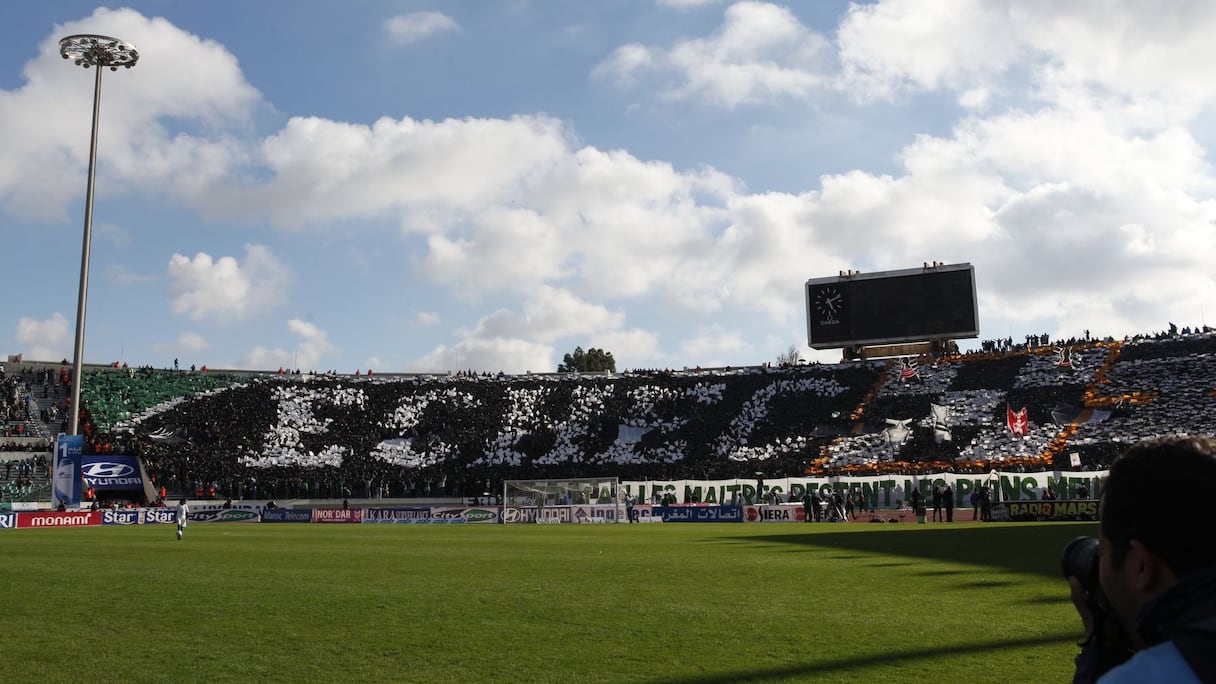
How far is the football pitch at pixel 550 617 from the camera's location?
9977 mm

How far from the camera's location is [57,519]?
163 feet

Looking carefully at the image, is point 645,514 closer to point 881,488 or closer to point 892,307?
point 881,488

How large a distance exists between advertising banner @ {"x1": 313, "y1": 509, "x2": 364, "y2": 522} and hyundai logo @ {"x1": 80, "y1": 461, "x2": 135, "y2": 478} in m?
12.5

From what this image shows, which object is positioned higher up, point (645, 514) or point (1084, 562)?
point (1084, 562)

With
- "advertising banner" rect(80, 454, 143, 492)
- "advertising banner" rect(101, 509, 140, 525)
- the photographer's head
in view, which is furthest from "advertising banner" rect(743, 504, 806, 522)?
the photographer's head

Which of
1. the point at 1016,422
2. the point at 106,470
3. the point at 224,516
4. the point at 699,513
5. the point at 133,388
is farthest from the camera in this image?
the point at 133,388

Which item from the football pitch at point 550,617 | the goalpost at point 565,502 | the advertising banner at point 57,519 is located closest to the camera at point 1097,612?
the football pitch at point 550,617

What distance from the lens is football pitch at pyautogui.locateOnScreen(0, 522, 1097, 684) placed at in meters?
9.98

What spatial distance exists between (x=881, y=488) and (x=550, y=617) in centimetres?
3961

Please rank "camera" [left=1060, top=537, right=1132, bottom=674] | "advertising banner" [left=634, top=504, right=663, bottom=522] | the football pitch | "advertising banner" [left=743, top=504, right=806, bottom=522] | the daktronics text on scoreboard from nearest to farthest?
"camera" [left=1060, top=537, right=1132, bottom=674] → the football pitch → "advertising banner" [left=743, top=504, right=806, bottom=522] → "advertising banner" [left=634, top=504, right=663, bottom=522] → the daktronics text on scoreboard

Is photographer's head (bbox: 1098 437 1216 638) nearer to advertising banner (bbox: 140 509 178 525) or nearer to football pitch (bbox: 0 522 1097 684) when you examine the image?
football pitch (bbox: 0 522 1097 684)

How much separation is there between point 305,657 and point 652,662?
3.74 meters

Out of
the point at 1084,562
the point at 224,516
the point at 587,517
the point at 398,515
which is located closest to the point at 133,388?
the point at 224,516

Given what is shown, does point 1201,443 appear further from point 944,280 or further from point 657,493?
point 944,280
